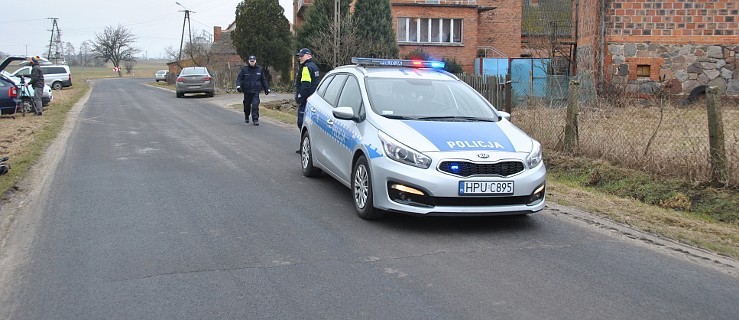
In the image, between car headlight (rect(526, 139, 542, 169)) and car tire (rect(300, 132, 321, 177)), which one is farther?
car tire (rect(300, 132, 321, 177))

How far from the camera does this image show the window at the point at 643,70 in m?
20.6

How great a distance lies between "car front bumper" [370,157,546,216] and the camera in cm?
604

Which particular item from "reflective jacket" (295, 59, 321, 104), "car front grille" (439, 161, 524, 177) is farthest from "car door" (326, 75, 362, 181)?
"reflective jacket" (295, 59, 321, 104)

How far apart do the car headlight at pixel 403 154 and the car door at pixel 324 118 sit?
1.63 meters

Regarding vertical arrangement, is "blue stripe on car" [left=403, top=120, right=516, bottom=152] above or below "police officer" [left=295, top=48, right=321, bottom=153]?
below

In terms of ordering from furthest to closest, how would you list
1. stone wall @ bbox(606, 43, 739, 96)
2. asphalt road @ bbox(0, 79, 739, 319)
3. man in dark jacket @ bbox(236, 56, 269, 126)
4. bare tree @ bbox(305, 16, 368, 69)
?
1. bare tree @ bbox(305, 16, 368, 69)
2. stone wall @ bbox(606, 43, 739, 96)
3. man in dark jacket @ bbox(236, 56, 269, 126)
4. asphalt road @ bbox(0, 79, 739, 319)

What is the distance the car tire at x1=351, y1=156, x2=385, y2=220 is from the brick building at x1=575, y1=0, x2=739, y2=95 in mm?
15071

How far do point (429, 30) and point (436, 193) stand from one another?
31.1 m

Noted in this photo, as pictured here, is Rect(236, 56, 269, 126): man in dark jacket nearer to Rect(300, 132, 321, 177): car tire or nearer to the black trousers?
the black trousers

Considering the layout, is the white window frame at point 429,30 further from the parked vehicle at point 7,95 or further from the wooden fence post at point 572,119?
the wooden fence post at point 572,119

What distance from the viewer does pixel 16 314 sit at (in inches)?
165

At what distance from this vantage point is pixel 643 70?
20.7 m

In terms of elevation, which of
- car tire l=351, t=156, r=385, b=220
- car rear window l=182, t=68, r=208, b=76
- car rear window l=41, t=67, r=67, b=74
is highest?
car rear window l=41, t=67, r=67, b=74

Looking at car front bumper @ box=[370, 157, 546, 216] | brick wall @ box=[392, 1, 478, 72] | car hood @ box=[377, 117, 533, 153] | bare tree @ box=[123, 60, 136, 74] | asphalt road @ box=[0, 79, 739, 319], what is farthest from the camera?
bare tree @ box=[123, 60, 136, 74]
